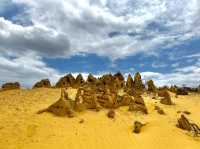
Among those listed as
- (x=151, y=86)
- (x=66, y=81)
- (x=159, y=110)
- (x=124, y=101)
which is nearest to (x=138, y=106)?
(x=124, y=101)

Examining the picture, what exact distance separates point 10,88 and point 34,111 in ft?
40.8

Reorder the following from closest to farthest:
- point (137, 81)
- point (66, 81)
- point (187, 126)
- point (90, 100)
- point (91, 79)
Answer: point (187, 126) → point (90, 100) → point (91, 79) → point (66, 81) → point (137, 81)

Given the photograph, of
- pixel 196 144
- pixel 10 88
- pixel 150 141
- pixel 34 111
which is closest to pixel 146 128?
pixel 150 141

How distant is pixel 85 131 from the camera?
2392 cm

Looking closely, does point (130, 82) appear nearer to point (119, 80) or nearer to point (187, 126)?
point (119, 80)

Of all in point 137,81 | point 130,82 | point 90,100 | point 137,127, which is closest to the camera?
point 137,127

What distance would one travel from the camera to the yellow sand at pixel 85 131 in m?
21.9

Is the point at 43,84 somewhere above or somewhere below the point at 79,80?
below

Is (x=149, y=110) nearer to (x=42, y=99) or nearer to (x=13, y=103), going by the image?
(x=42, y=99)

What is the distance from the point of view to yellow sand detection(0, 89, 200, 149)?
861 inches

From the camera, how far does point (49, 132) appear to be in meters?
22.9

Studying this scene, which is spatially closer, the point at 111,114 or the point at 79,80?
the point at 111,114

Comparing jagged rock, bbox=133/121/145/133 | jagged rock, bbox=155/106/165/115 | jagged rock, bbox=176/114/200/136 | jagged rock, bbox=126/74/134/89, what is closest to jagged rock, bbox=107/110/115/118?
jagged rock, bbox=133/121/145/133

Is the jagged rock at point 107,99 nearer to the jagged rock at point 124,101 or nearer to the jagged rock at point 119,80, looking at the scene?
the jagged rock at point 124,101
